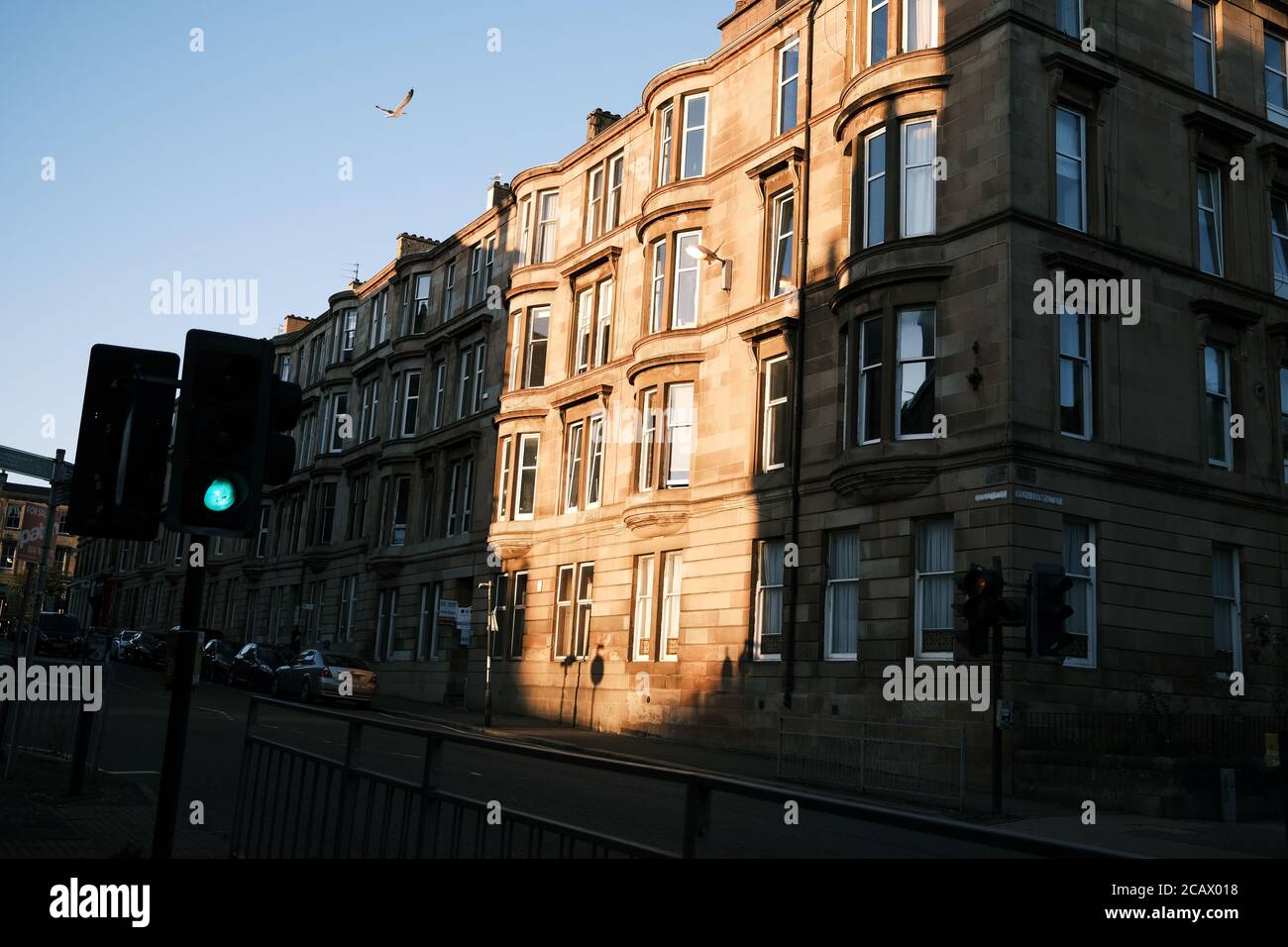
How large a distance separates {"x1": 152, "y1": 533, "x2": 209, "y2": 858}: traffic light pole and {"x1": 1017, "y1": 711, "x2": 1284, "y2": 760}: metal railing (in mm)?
16455

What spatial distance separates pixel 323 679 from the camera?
3328 cm

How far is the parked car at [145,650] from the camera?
167ft

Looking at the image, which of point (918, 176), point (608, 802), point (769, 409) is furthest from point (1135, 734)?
point (608, 802)

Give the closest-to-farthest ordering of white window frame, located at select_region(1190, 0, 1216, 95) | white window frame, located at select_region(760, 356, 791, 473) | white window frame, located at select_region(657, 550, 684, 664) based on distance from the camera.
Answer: white window frame, located at select_region(1190, 0, 1216, 95)
white window frame, located at select_region(760, 356, 791, 473)
white window frame, located at select_region(657, 550, 684, 664)

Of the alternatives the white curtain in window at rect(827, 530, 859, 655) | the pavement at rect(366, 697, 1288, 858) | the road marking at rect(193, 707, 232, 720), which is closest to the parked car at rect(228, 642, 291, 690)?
the road marking at rect(193, 707, 232, 720)

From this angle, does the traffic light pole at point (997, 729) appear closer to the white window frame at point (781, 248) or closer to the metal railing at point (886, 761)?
the metal railing at point (886, 761)

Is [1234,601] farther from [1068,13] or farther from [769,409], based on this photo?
[1068,13]

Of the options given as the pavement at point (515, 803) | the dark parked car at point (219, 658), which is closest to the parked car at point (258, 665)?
the dark parked car at point (219, 658)

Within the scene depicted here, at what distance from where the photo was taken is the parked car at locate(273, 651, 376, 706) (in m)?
33.3

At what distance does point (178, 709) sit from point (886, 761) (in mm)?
15933

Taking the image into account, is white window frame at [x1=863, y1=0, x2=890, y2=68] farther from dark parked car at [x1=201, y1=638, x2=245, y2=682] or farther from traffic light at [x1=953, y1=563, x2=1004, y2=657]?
dark parked car at [x1=201, y1=638, x2=245, y2=682]

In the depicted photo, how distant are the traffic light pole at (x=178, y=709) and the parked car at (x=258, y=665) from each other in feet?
105

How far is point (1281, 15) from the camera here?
28500 millimetres
